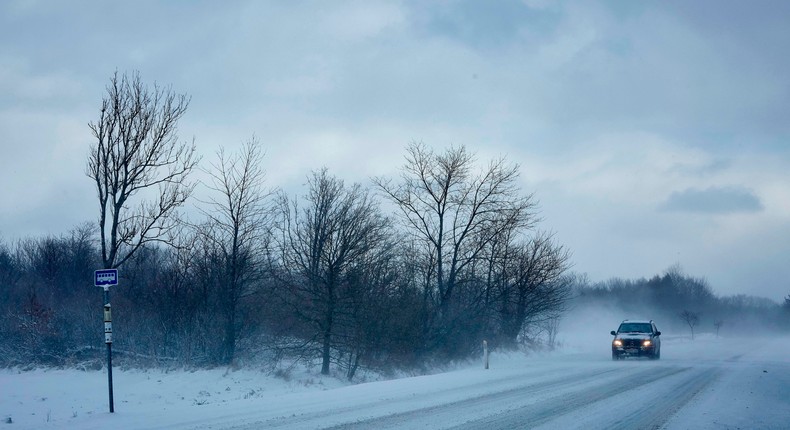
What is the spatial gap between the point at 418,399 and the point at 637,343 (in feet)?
72.6

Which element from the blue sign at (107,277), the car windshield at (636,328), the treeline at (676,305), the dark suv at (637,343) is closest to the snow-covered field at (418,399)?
the blue sign at (107,277)

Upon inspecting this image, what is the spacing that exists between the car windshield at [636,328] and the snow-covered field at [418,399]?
804 cm

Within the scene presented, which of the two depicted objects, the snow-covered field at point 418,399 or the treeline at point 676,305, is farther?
the treeline at point 676,305

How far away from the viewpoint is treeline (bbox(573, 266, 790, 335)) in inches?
4444

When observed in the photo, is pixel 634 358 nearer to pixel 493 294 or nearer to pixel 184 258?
pixel 493 294

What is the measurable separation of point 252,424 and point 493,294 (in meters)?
30.1

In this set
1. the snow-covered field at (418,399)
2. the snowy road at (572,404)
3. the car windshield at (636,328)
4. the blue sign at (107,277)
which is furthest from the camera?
the car windshield at (636,328)

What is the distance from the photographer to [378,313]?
2981 cm

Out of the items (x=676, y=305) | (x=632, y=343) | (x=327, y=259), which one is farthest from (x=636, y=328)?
(x=676, y=305)

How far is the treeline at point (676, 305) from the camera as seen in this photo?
370 feet

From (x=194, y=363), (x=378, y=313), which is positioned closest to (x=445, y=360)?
(x=378, y=313)

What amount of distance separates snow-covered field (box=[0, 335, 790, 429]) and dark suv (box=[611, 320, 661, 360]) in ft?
21.9

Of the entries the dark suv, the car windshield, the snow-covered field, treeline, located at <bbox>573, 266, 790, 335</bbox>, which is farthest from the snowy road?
treeline, located at <bbox>573, 266, 790, 335</bbox>

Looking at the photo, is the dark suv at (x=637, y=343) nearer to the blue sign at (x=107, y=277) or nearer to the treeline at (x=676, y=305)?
the blue sign at (x=107, y=277)
